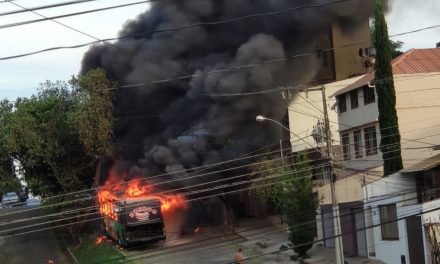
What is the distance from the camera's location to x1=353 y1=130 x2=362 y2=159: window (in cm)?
3294

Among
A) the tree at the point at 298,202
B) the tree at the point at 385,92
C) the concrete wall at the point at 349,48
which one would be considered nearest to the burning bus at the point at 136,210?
the tree at the point at 298,202

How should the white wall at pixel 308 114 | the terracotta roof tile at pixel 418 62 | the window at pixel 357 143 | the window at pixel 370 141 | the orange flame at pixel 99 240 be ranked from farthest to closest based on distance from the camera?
the orange flame at pixel 99 240, the white wall at pixel 308 114, the window at pixel 357 143, the terracotta roof tile at pixel 418 62, the window at pixel 370 141

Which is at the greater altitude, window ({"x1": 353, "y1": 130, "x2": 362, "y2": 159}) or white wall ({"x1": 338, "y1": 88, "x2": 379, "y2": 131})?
white wall ({"x1": 338, "y1": 88, "x2": 379, "y2": 131})

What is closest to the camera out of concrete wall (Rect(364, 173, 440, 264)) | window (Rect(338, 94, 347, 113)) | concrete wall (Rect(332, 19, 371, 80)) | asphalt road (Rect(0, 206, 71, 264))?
concrete wall (Rect(364, 173, 440, 264))

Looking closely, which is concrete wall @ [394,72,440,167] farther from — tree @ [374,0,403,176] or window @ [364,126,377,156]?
tree @ [374,0,403,176]

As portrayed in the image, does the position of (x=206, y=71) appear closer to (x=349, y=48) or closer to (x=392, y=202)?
(x=349, y=48)

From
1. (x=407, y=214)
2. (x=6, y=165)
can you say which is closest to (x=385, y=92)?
(x=407, y=214)

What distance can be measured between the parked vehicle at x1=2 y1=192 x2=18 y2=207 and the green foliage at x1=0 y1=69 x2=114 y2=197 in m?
16.9

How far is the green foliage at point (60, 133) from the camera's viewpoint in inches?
1539

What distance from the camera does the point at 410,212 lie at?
2377cm

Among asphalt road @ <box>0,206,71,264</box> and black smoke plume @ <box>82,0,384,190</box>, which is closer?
black smoke plume @ <box>82,0,384,190</box>

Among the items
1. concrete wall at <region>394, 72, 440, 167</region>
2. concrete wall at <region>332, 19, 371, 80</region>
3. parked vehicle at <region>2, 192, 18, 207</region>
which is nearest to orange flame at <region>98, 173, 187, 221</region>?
concrete wall at <region>332, 19, 371, 80</region>

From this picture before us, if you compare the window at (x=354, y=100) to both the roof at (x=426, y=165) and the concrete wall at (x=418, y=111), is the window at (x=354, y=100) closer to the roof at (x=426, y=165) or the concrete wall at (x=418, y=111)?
the concrete wall at (x=418, y=111)

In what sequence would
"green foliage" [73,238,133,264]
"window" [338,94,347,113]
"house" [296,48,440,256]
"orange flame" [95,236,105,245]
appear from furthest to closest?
"orange flame" [95,236,105,245] < "window" [338,94,347,113] < "green foliage" [73,238,133,264] < "house" [296,48,440,256]
